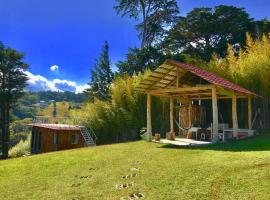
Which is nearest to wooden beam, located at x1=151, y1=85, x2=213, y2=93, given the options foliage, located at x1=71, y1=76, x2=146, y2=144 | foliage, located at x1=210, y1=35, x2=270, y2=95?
foliage, located at x1=210, y1=35, x2=270, y2=95

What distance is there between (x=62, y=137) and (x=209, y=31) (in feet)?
45.9

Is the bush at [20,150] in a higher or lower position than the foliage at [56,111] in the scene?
lower

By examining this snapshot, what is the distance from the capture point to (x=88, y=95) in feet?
100

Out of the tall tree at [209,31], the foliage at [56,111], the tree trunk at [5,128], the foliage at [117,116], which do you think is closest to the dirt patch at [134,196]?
the foliage at [117,116]

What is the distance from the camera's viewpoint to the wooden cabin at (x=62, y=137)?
2005 cm

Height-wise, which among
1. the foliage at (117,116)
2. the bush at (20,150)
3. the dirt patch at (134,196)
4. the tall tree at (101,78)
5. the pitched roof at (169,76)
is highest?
the tall tree at (101,78)

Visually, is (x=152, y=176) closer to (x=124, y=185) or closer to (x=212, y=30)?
(x=124, y=185)

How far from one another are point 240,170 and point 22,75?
69.9 feet

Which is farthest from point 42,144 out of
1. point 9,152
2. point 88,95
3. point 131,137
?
point 88,95

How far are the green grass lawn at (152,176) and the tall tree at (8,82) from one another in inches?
555

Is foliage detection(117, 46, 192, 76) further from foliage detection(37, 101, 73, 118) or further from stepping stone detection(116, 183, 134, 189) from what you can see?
stepping stone detection(116, 183, 134, 189)

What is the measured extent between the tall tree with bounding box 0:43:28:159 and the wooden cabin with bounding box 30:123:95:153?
3543mm

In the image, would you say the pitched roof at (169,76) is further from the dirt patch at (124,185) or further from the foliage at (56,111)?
the foliage at (56,111)

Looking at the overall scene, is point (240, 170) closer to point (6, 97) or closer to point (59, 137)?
point (59, 137)
